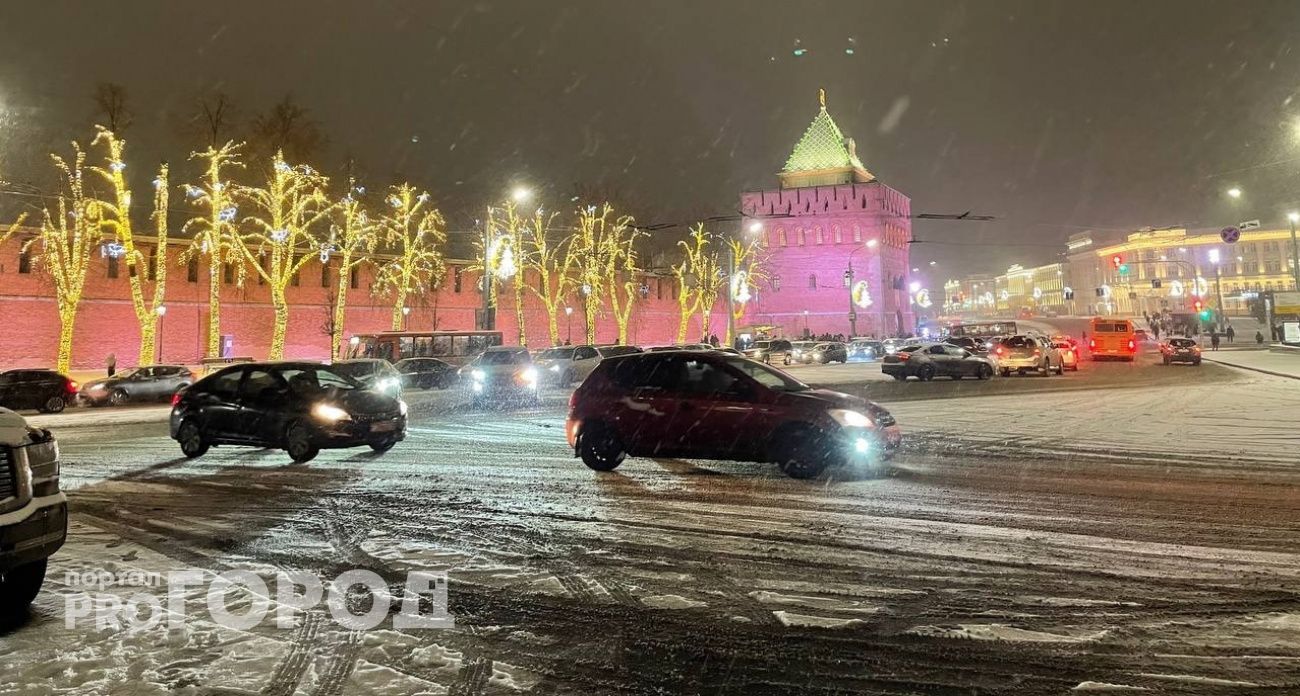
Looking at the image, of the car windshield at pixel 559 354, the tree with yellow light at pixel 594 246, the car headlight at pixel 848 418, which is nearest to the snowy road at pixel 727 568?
the car headlight at pixel 848 418

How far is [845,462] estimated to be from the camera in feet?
30.3

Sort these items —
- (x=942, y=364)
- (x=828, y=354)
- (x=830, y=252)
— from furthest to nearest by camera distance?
(x=830, y=252)
(x=828, y=354)
(x=942, y=364)

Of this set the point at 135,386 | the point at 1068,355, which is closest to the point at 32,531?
the point at 135,386

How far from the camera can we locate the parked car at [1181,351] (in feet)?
121

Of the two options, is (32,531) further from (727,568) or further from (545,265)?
(545,265)

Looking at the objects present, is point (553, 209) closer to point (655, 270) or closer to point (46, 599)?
point (655, 270)

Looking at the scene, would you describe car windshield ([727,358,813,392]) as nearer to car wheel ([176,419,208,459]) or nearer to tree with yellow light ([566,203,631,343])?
car wheel ([176,419,208,459])

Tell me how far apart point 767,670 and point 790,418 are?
17.9 feet

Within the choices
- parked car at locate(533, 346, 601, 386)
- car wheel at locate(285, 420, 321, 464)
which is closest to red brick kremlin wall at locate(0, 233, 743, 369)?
parked car at locate(533, 346, 601, 386)

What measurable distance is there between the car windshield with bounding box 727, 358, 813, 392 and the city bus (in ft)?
91.6

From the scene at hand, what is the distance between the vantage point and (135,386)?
2777 cm

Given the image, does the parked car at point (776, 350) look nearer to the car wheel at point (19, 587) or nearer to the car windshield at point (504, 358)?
the car windshield at point (504, 358)

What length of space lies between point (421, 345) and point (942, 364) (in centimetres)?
2482

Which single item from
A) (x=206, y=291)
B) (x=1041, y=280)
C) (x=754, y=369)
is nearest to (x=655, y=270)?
(x=206, y=291)
